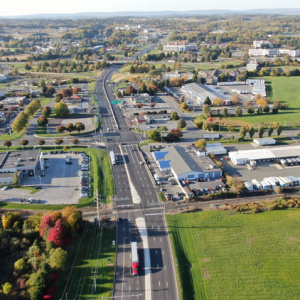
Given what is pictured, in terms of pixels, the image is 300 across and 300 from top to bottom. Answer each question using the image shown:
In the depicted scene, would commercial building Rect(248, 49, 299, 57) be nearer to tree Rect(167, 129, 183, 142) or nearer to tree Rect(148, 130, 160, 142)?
tree Rect(167, 129, 183, 142)

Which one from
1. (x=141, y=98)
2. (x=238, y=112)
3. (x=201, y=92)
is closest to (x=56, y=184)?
(x=141, y=98)

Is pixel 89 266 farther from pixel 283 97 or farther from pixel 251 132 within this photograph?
pixel 283 97

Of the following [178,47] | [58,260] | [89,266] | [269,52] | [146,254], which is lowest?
[269,52]

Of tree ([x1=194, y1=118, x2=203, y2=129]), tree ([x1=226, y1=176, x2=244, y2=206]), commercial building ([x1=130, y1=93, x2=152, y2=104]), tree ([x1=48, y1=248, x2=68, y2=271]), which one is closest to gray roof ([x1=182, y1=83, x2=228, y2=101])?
commercial building ([x1=130, y1=93, x2=152, y2=104])

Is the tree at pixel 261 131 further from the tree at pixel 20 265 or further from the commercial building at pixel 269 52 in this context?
the commercial building at pixel 269 52

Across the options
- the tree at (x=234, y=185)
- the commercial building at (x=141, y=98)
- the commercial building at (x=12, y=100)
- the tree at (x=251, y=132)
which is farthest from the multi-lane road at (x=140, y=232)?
the commercial building at (x=12, y=100)

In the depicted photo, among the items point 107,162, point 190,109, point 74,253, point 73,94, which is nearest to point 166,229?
point 74,253
